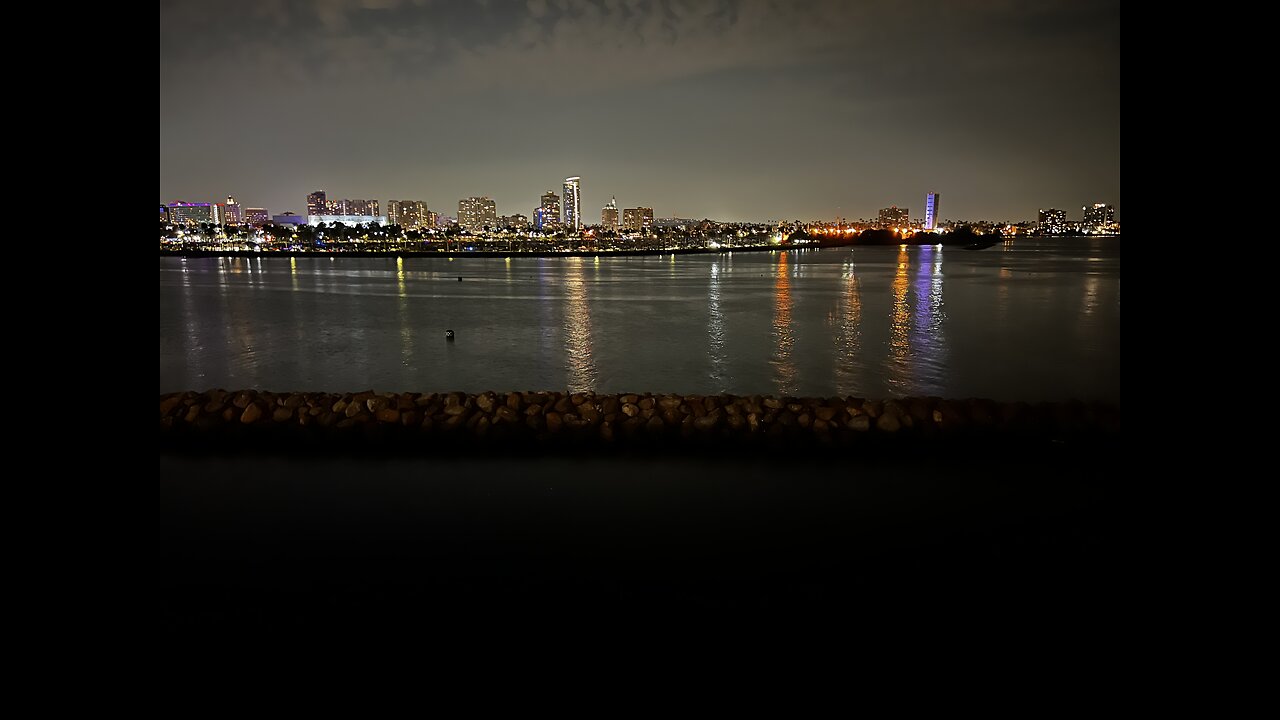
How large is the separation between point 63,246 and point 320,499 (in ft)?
12.2

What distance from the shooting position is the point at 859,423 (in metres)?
5.35

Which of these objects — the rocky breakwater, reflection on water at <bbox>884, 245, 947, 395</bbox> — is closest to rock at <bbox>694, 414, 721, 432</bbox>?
the rocky breakwater

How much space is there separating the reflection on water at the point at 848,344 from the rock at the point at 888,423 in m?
2.61

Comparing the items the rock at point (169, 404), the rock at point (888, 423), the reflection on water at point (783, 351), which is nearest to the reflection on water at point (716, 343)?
the reflection on water at point (783, 351)

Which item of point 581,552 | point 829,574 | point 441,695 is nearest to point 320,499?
point 581,552

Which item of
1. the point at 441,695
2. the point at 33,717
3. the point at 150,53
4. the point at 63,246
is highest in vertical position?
the point at 150,53

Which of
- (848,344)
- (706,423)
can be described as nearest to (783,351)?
(848,344)

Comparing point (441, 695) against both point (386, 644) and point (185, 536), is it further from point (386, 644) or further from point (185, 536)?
point (185, 536)

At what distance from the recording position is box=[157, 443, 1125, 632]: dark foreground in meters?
3.01

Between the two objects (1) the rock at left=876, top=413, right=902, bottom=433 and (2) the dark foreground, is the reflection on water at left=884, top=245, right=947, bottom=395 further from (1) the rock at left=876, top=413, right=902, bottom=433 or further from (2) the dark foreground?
(2) the dark foreground

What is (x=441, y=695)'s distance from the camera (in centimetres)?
239

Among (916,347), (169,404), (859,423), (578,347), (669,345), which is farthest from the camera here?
(669,345)

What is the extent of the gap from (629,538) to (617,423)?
5.74 ft

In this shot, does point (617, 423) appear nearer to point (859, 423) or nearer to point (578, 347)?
point (859, 423)
